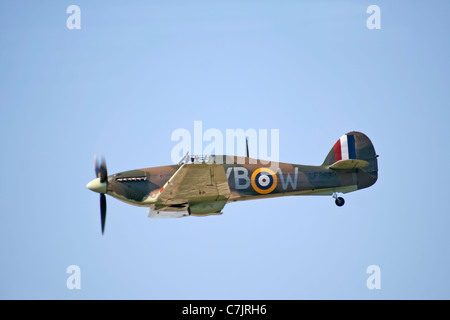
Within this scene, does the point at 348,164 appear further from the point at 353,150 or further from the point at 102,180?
the point at 102,180

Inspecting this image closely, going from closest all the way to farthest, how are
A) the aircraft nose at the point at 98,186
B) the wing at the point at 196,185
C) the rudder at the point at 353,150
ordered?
the wing at the point at 196,185 < the aircraft nose at the point at 98,186 < the rudder at the point at 353,150

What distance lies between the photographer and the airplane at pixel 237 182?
26734 millimetres

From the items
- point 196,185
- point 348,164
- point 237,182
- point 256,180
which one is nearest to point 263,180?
point 256,180

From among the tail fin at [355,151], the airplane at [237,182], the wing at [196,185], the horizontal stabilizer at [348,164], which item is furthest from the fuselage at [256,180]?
the wing at [196,185]

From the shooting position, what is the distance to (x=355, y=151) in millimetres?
28969

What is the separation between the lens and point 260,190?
2769 centimetres

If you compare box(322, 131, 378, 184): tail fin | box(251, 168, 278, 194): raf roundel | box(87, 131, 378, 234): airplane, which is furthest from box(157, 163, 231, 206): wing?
box(322, 131, 378, 184): tail fin

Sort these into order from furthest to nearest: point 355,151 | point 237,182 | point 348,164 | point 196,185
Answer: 1. point 355,151
2. point 348,164
3. point 237,182
4. point 196,185

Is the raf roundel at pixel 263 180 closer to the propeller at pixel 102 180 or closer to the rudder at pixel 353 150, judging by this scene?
the rudder at pixel 353 150

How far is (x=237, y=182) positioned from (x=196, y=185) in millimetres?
2353

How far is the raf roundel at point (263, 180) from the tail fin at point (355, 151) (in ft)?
6.52

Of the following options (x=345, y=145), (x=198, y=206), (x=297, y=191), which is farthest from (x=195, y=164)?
(x=345, y=145)

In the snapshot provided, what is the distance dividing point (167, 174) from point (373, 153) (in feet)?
22.1
